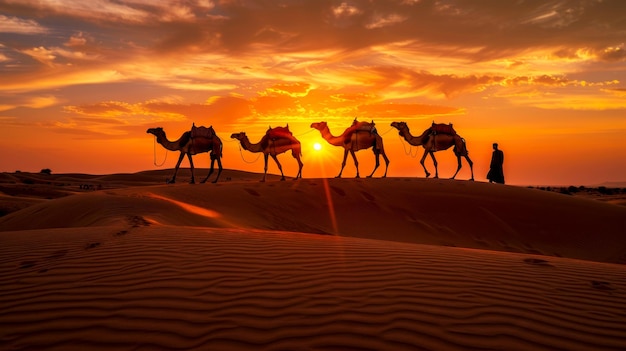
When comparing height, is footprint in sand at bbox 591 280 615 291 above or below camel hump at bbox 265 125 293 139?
below

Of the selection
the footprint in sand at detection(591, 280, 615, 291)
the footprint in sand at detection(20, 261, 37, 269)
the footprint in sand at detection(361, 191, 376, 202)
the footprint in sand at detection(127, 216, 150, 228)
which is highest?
the footprint in sand at detection(361, 191, 376, 202)

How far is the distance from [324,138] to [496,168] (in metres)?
9.44

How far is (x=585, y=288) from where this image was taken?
5164mm

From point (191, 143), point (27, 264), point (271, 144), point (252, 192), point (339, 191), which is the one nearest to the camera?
point (27, 264)

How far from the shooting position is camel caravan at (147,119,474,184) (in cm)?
2081

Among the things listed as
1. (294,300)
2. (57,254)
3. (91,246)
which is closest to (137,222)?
(91,246)

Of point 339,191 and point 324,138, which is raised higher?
point 324,138

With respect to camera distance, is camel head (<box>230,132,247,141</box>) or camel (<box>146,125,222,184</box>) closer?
camel (<box>146,125,222,184</box>)

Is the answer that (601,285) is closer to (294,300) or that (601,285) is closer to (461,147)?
(294,300)

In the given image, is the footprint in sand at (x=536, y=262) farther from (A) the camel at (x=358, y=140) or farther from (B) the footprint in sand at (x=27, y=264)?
(A) the camel at (x=358, y=140)

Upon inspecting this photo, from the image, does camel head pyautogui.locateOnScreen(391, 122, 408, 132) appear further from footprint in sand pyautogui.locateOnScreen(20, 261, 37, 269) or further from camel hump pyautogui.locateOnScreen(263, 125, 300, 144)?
footprint in sand pyautogui.locateOnScreen(20, 261, 37, 269)

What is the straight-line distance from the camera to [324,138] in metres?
23.8

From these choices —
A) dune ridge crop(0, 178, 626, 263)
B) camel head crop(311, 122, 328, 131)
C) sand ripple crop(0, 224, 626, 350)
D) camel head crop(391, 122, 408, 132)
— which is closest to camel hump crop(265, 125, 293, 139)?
camel head crop(311, 122, 328, 131)

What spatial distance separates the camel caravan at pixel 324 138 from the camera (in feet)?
68.3
